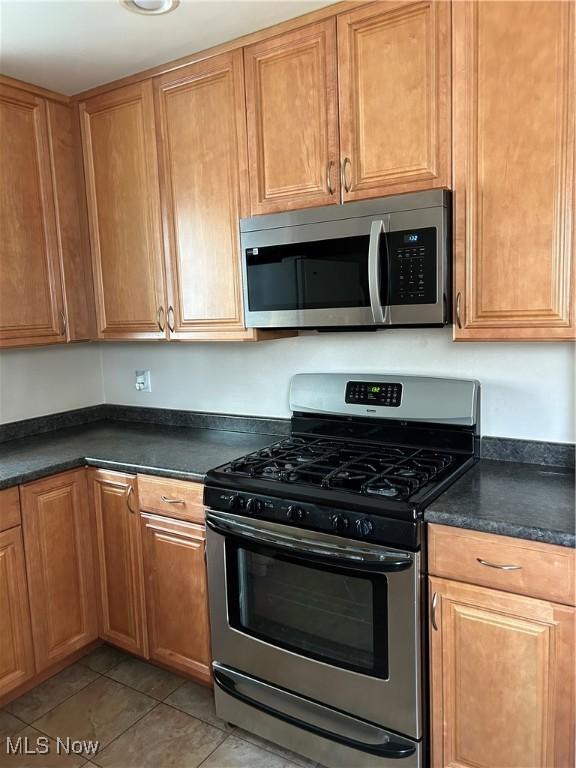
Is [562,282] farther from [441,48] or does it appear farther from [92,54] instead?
[92,54]

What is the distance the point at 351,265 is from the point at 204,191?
742 mm

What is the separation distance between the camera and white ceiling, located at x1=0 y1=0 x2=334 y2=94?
1.88 m

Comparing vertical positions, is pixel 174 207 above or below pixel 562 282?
above

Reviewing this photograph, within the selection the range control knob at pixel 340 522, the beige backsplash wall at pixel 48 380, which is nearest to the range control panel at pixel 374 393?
the range control knob at pixel 340 522

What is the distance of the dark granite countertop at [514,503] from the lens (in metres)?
1.47

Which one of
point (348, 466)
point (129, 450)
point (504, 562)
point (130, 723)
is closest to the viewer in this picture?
point (504, 562)

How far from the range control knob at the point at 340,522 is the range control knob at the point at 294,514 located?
0.33 ft

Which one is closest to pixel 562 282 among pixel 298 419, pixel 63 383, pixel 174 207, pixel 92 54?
pixel 298 419

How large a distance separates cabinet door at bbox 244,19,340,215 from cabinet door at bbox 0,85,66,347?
101 centimetres

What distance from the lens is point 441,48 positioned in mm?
1733

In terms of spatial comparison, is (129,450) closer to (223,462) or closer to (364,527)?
(223,462)

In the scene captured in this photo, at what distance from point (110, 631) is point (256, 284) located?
1.57m

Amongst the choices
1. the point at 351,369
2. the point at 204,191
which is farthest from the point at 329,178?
the point at 351,369

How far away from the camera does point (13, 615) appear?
2197mm
